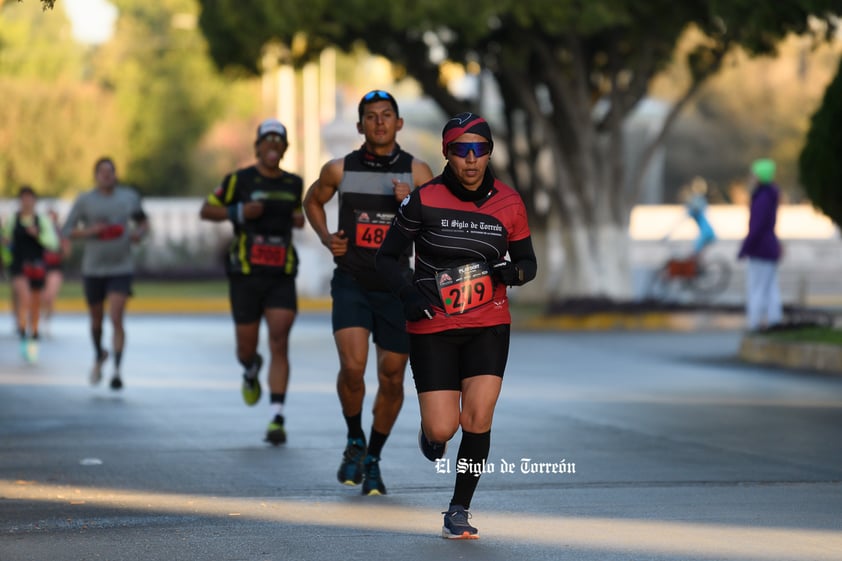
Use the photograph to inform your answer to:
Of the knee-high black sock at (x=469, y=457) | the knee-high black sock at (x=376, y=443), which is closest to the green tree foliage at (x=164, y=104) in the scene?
the knee-high black sock at (x=376, y=443)

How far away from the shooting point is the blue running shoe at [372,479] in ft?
30.2

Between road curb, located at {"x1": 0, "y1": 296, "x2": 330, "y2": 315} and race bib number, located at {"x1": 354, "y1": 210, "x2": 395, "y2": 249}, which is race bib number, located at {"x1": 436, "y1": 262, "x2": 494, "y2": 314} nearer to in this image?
race bib number, located at {"x1": 354, "y1": 210, "x2": 395, "y2": 249}

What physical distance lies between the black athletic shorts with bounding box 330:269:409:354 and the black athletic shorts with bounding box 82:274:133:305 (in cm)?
622

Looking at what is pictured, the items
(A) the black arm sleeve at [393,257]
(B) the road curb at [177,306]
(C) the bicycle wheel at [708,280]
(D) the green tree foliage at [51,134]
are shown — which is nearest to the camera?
(A) the black arm sleeve at [393,257]

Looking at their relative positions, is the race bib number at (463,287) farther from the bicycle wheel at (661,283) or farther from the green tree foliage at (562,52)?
the bicycle wheel at (661,283)

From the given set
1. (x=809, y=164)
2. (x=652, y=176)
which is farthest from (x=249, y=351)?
(x=652, y=176)

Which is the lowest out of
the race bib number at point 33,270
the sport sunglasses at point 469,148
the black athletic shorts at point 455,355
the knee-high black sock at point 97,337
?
the knee-high black sock at point 97,337

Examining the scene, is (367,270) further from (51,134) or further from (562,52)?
(51,134)

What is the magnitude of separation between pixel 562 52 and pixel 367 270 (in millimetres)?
19603

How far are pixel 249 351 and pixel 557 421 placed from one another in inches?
91.1

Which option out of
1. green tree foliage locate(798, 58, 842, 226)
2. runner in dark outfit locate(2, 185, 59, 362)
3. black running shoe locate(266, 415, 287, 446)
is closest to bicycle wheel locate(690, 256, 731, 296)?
runner in dark outfit locate(2, 185, 59, 362)

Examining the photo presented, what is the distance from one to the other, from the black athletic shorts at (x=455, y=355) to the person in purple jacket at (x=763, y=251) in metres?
11.5

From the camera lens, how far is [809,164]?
17000mm

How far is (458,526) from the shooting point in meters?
7.77
